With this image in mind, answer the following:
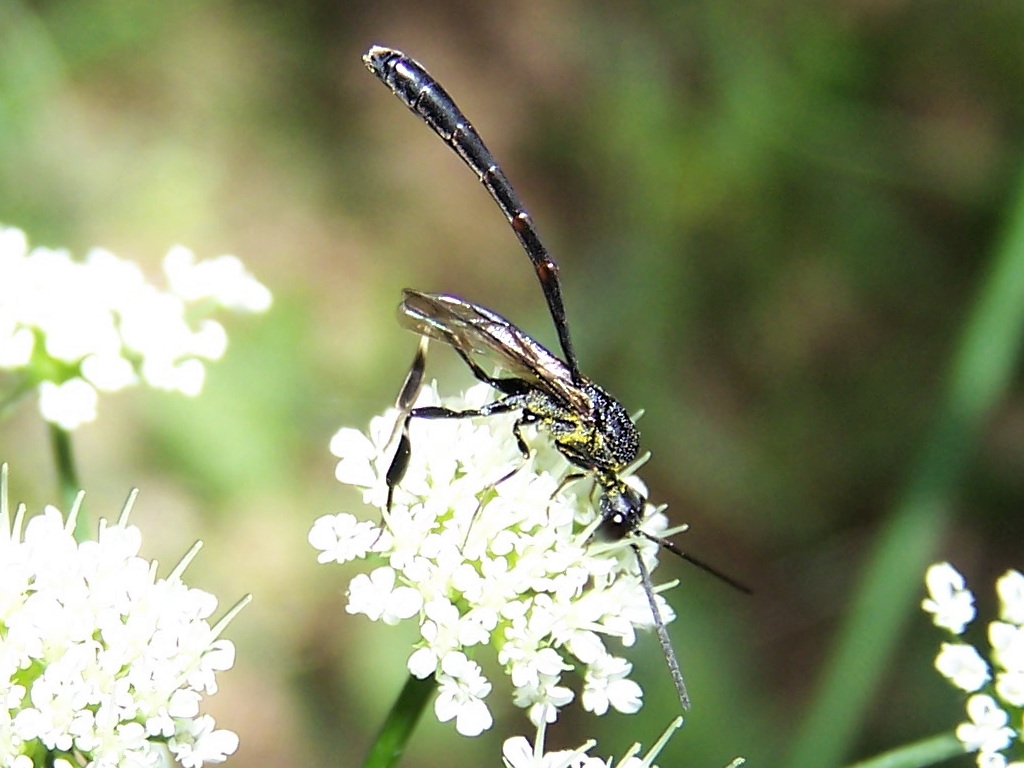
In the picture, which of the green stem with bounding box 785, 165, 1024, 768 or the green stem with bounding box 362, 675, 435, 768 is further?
the green stem with bounding box 785, 165, 1024, 768

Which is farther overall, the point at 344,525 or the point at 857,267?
the point at 857,267

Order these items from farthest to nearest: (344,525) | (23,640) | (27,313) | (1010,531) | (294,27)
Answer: (294,27) < (1010,531) < (27,313) < (344,525) < (23,640)

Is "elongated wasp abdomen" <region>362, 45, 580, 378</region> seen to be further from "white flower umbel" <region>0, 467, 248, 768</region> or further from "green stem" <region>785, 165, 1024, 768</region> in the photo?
"green stem" <region>785, 165, 1024, 768</region>

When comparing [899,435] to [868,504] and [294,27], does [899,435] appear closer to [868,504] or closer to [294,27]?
[868,504]

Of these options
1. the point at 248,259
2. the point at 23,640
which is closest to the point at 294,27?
the point at 248,259

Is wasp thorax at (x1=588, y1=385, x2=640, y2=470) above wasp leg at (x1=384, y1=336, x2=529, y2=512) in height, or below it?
above

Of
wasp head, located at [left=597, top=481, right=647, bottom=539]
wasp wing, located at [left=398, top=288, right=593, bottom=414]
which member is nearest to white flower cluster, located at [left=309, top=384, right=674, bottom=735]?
wasp head, located at [left=597, top=481, right=647, bottom=539]

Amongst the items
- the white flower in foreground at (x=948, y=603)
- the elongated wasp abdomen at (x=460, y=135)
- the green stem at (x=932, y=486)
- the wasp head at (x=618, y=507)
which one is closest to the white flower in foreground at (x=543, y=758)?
the wasp head at (x=618, y=507)

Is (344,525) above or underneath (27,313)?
underneath
